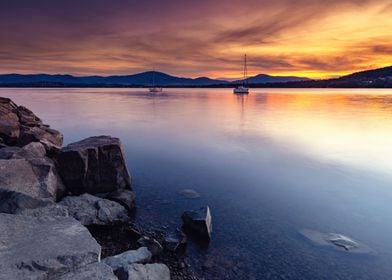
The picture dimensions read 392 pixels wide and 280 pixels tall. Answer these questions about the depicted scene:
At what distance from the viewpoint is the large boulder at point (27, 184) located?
23.6ft

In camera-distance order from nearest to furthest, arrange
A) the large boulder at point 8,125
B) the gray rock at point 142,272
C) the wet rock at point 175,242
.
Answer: the gray rock at point 142,272, the wet rock at point 175,242, the large boulder at point 8,125

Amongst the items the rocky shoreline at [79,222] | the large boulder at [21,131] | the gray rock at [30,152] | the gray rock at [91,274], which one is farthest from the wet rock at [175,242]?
the large boulder at [21,131]

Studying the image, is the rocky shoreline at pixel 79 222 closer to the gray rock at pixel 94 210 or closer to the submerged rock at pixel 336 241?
the gray rock at pixel 94 210

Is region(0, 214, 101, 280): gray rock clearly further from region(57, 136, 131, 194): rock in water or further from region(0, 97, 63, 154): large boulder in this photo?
region(0, 97, 63, 154): large boulder

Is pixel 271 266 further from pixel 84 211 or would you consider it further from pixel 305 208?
pixel 84 211

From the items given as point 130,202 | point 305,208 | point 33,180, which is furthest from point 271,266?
point 33,180

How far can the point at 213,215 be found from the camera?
34.6 ft

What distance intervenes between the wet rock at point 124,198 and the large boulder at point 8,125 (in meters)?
8.68

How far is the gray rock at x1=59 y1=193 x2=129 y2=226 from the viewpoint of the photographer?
29.9 feet

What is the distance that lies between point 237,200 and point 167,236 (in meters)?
4.15

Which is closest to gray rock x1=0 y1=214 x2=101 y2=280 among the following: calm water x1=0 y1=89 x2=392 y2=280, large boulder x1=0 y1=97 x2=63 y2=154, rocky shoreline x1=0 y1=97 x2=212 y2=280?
rocky shoreline x1=0 y1=97 x2=212 y2=280

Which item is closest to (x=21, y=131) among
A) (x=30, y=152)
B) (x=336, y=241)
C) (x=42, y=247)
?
(x=30, y=152)

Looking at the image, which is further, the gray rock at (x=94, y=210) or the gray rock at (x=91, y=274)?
the gray rock at (x=94, y=210)

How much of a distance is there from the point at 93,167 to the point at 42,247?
613 cm
